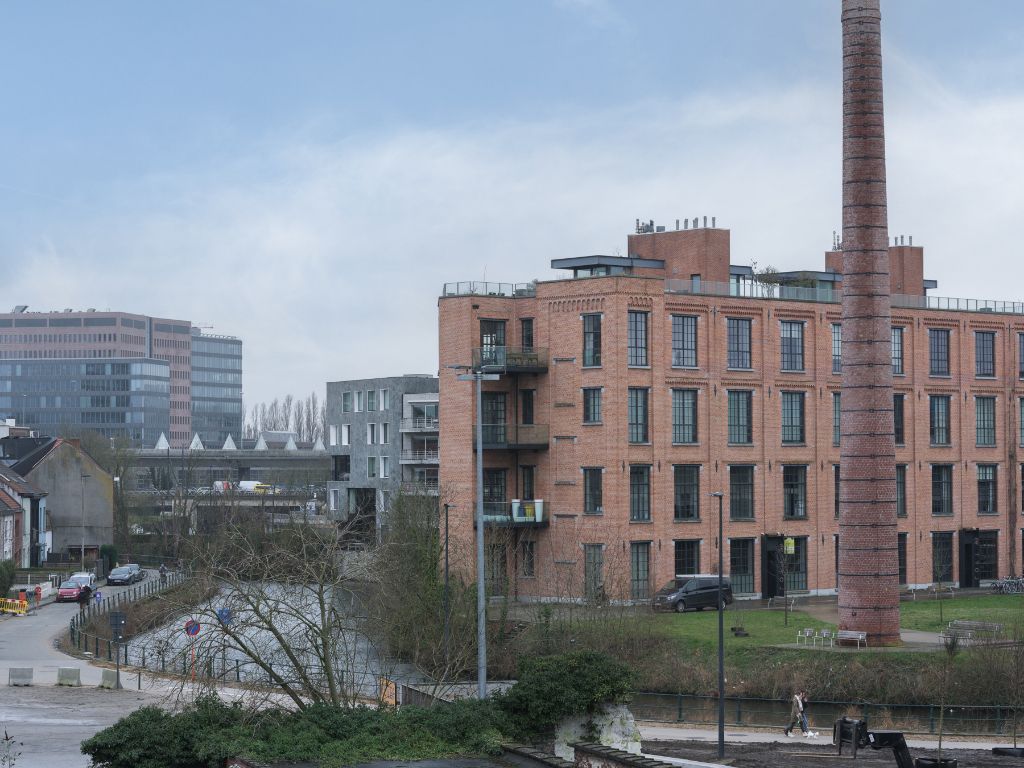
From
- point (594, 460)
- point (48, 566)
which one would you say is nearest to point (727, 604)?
point (594, 460)

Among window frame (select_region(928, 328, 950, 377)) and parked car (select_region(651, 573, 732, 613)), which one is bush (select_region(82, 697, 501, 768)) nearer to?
parked car (select_region(651, 573, 732, 613))

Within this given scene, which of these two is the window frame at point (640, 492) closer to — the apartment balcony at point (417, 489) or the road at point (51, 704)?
the apartment balcony at point (417, 489)

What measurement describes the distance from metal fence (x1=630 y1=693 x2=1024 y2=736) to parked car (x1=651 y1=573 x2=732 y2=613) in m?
15.9

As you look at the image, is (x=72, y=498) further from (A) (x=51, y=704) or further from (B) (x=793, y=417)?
(A) (x=51, y=704)

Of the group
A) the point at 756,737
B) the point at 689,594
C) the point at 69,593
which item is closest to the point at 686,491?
the point at 689,594

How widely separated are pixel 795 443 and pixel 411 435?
2517 cm

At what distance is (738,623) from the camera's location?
5828 cm

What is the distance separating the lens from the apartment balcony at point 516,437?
222 ft

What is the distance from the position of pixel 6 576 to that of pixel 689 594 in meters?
37.6

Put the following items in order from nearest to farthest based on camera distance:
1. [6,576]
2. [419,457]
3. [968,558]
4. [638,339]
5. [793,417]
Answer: [638,339]
[793,417]
[968,558]
[6,576]
[419,457]

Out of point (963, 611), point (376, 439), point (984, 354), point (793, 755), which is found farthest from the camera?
point (376, 439)

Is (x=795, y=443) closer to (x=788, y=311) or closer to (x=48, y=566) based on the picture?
(x=788, y=311)

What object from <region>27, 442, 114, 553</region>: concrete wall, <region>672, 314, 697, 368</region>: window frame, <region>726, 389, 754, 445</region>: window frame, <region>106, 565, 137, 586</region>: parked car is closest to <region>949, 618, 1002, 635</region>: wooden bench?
<region>726, 389, 754, 445</region>: window frame

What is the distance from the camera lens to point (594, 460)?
66.8 meters
